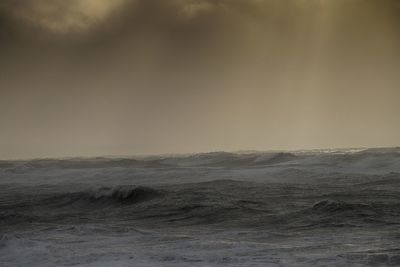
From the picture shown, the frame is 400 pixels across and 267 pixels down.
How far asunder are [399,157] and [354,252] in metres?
37.6

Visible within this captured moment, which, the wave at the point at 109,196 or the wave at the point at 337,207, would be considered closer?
the wave at the point at 337,207

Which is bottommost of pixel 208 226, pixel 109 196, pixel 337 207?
pixel 208 226

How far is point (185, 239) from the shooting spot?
549 inches

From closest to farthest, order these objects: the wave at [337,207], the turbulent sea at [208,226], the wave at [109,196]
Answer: the turbulent sea at [208,226] → the wave at [337,207] → the wave at [109,196]

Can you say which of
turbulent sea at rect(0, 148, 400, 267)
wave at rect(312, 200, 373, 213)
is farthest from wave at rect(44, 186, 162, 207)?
wave at rect(312, 200, 373, 213)

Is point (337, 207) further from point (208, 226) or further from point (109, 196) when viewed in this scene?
point (109, 196)

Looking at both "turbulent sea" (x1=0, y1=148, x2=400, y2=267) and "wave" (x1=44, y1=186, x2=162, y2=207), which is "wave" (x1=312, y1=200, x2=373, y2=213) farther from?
"wave" (x1=44, y1=186, x2=162, y2=207)

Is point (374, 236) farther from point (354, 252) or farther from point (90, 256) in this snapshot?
point (90, 256)

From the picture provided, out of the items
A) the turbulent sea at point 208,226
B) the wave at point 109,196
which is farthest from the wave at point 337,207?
the wave at point 109,196

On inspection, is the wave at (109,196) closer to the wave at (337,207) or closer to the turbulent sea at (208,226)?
the turbulent sea at (208,226)

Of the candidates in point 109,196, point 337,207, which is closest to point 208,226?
point 337,207

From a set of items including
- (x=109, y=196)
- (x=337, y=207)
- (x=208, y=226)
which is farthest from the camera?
(x=109, y=196)

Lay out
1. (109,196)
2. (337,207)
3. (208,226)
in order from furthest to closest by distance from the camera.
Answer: (109,196) → (337,207) → (208,226)

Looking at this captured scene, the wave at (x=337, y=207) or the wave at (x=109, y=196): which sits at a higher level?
the wave at (x=109, y=196)
